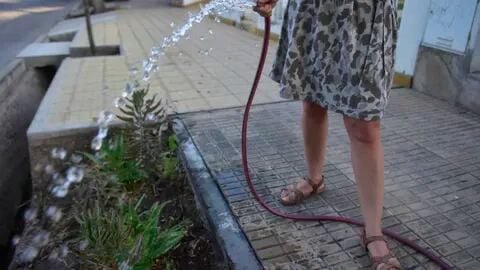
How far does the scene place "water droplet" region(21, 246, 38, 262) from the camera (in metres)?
2.17

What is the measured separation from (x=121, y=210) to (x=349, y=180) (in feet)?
4.20

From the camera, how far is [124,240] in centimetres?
188

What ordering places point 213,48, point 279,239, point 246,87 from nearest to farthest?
point 279,239 < point 246,87 < point 213,48

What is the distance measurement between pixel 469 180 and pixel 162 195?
1.80m

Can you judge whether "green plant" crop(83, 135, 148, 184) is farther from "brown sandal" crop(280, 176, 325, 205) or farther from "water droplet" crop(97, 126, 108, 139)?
"brown sandal" crop(280, 176, 325, 205)

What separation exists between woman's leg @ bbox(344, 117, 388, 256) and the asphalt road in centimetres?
521

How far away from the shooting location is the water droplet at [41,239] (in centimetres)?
225

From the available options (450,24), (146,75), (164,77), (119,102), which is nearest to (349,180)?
(450,24)

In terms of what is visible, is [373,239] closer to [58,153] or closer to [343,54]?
[343,54]

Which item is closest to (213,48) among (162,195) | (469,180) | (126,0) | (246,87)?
(246,87)

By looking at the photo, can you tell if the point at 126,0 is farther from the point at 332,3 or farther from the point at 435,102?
the point at 332,3

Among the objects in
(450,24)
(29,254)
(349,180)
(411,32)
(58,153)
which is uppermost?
(450,24)

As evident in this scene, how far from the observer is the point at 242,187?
7.83 feet

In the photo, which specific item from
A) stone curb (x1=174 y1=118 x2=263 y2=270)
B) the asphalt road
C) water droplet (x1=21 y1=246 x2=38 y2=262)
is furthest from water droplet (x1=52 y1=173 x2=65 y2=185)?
the asphalt road
